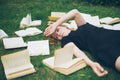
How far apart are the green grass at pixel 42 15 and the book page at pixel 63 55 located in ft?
0.51

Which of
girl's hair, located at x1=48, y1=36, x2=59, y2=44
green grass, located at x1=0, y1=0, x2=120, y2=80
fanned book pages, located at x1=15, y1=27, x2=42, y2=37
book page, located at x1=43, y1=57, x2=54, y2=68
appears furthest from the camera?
fanned book pages, located at x1=15, y1=27, x2=42, y2=37

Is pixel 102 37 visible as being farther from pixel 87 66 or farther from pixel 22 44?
pixel 22 44

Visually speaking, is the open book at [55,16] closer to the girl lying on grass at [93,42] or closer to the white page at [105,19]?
the girl lying on grass at [93,42]

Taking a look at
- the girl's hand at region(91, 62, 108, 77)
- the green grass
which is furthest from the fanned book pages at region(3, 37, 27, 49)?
the girl's hand at region(91, 62, 108, 77)

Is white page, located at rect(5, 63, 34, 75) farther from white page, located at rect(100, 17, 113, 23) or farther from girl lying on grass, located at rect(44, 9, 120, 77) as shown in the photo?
white page, located at rect(100, 17, 113, 23)

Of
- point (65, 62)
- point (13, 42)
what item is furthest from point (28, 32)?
point (65, 62)

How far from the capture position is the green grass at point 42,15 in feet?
11.3

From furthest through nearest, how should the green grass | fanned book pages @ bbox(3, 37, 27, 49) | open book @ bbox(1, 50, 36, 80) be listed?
fanned book pages @ bbox(3, 37, 27, 49)
the green grass
open book @ bbox(1, 50, 36, 80)

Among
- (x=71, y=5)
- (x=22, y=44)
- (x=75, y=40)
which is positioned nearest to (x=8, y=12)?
(x=71, y=5)

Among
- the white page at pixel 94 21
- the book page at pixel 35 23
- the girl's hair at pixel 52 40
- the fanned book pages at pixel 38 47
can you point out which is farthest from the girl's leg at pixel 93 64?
the book page at pixel 35 23

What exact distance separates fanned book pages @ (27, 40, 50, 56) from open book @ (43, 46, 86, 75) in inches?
13.5

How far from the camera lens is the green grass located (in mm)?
3430

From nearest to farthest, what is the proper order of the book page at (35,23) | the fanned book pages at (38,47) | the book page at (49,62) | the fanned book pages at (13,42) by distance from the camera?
the book page at (49,62) < the fanned book pages at (38,47) < the fanned book pages at (13,42) < the book page at (35,23)

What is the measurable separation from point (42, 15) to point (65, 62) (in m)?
2.34
